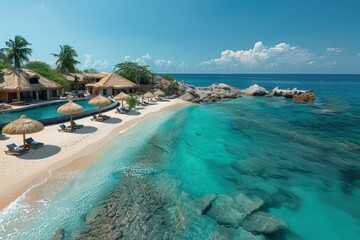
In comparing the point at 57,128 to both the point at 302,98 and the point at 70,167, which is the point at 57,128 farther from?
the point at 302,98

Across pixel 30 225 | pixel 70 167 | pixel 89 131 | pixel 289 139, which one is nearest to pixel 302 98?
pixel 289 139

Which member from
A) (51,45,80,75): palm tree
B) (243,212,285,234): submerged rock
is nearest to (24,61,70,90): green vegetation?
(51,45,80,75): palm tree

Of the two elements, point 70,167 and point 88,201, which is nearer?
point 88,201

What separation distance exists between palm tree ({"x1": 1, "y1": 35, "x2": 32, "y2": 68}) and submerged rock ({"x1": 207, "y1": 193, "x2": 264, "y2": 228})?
118 feet

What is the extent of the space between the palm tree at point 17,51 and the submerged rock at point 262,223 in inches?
1487

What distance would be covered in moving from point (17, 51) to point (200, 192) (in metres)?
35.5

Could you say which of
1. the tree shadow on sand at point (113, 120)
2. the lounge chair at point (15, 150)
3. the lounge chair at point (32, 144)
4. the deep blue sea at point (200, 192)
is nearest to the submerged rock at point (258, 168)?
the deep blue sea at point (200, 192)

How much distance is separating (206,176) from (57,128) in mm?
12610

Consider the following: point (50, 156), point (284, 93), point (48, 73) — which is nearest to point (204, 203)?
point (50, 156)

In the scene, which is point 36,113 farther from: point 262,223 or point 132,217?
point 262,223

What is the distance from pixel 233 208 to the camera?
30.4 feet

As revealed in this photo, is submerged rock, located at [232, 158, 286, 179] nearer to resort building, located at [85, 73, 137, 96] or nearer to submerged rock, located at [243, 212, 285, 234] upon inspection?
submerged rock, located at [243, 212, 285, 234]

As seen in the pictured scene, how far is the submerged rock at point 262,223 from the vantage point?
26.5 feet

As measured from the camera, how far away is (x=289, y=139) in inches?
743
